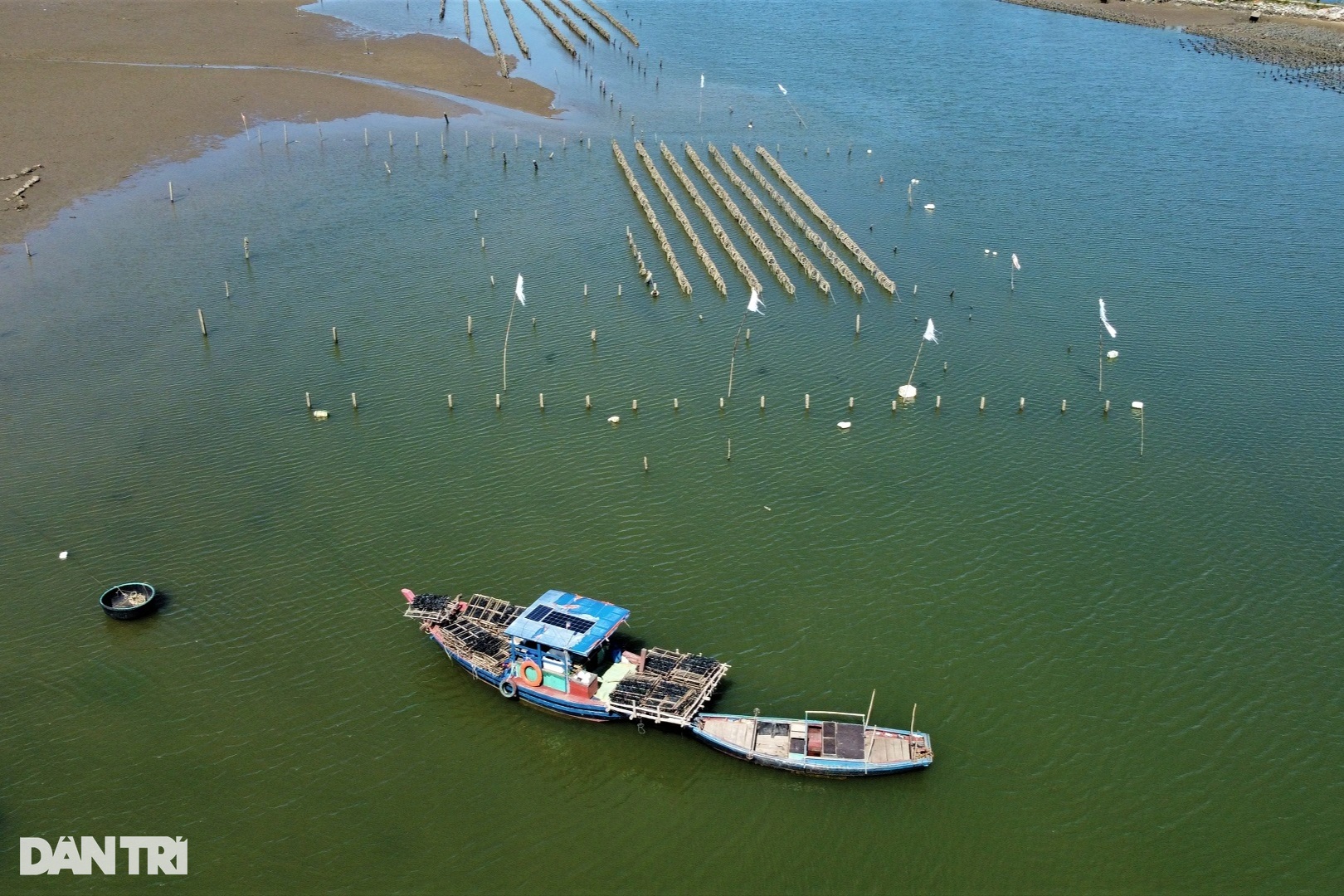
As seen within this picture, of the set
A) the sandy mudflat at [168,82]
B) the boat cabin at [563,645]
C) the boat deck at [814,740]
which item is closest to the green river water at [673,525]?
the boat deck at [814,740]

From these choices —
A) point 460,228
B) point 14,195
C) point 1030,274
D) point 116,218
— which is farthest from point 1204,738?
point 14,195

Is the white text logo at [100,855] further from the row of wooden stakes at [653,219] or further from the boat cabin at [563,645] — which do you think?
the row of wooden stakes at [653,219]

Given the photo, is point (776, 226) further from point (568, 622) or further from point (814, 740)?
point (814, 740)

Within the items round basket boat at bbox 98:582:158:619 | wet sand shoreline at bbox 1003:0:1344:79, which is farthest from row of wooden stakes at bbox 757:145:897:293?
wet sand shoreline at bbox 1003:0:1344:79

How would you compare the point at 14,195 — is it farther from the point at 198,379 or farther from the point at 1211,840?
the point at 1211,840

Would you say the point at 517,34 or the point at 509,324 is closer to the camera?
the point at 509,324

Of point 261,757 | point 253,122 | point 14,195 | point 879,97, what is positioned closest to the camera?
point 261,757

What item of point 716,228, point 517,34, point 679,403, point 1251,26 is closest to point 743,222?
point 716,228
